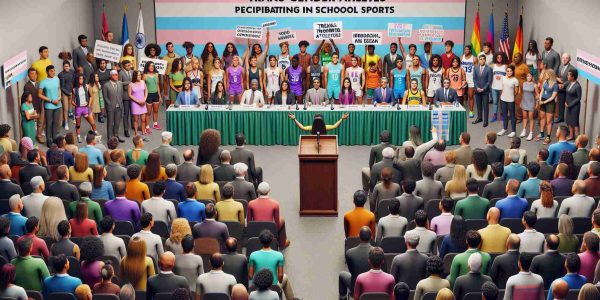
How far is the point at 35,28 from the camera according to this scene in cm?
2153

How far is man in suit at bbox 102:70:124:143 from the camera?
2069cm

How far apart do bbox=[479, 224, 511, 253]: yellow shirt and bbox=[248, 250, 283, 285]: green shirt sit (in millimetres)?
2466

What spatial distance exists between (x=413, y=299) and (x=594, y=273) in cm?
213

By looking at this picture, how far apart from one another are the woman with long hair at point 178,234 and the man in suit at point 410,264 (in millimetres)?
2448

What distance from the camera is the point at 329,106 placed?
20.5 meters

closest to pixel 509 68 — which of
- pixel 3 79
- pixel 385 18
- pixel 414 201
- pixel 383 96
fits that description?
pixel 383 96

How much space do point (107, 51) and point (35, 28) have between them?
1.81 m

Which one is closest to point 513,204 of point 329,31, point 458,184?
point 458,184

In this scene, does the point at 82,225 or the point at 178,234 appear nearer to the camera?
the point at 178,234

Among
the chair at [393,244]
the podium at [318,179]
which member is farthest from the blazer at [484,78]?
the chair at [393,244]

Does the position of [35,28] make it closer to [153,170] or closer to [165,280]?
[153,170]

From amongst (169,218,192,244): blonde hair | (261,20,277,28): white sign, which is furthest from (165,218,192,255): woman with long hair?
(261,20,277,28): white sign

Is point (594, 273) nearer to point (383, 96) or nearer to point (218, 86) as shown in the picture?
point (383, 96)

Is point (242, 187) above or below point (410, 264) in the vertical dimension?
above
